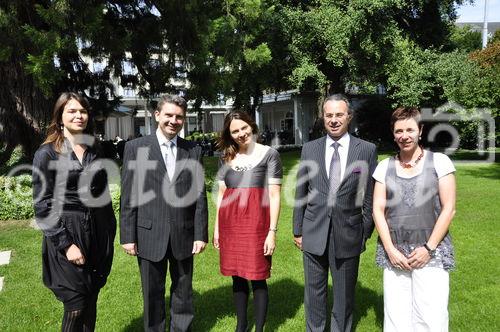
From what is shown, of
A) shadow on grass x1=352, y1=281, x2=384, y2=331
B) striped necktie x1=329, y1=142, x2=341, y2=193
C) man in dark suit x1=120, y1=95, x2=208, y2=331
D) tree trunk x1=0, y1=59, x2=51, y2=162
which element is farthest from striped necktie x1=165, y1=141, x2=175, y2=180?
tree trunk x1=0, y1=59, x2=51, y2=162

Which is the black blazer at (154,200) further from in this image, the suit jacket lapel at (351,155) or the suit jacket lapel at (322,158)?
the suit jacket lapel at (351,155)

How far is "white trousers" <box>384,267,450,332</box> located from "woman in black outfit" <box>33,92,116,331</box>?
78.1 inches

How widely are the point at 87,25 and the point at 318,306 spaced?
7242 mm

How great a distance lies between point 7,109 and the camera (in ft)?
35.9

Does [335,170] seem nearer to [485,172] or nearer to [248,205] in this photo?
[248,205]

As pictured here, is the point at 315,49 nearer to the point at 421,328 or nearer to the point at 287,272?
the point at 287,272

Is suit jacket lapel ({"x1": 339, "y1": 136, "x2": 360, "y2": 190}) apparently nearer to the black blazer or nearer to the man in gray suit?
the man in gray suit

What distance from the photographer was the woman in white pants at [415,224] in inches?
115

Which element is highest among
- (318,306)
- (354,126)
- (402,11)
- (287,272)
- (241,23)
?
(402,11)

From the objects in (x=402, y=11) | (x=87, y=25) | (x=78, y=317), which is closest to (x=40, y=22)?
(x=87, y=25)

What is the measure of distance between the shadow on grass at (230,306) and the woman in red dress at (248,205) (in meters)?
0.70

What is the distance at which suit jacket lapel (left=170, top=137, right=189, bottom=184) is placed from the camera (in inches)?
130

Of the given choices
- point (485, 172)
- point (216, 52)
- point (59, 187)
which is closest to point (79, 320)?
point (59, 187)

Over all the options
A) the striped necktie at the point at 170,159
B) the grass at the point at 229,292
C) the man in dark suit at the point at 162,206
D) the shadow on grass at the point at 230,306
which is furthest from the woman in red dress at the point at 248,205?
the grass at the point at 229,292
